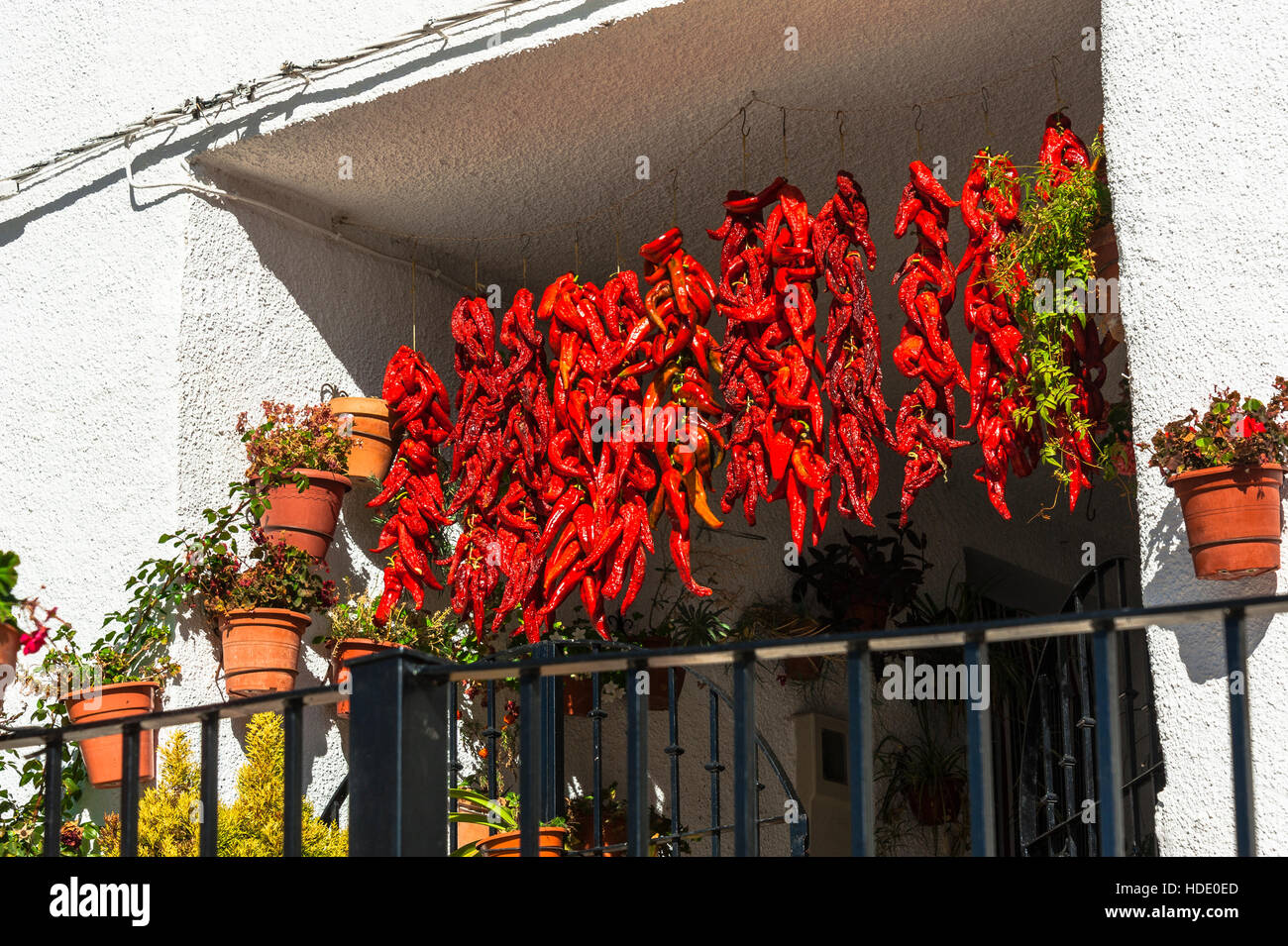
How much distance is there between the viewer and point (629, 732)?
2.50 meters

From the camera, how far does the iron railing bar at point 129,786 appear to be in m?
2.85

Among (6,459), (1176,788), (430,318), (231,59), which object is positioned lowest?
(1176,788)

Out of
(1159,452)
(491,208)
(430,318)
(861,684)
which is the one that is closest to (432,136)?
(491,208)

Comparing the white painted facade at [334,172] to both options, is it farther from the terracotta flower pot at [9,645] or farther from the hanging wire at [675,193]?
the terracotta flower pot at [9,645]

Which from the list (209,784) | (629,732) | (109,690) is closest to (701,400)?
(109,690)

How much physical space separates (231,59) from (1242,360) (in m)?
3.97

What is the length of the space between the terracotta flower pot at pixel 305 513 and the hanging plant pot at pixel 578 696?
166 centimetres

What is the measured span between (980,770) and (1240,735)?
14.8 inches

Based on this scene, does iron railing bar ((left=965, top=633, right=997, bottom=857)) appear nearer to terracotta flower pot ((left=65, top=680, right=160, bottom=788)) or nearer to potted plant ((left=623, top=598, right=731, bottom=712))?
terracotta flower pot ((left=65, top=680, right=160, bottom=788))

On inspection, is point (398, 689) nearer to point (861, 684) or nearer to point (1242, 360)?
point (861, 684)

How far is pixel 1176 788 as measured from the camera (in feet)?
13.7

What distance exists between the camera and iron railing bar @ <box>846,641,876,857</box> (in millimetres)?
2359

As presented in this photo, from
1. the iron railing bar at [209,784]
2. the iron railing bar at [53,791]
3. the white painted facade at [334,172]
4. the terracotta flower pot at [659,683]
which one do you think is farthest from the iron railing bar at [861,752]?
the terracotta flower pot at [659,683]

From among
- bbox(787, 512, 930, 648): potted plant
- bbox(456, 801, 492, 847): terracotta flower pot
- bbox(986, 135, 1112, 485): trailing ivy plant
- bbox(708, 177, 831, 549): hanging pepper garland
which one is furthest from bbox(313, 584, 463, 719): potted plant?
bbox(986, 135, 1112, 485): trailing ivy plant
